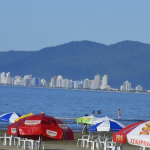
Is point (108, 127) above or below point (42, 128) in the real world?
below

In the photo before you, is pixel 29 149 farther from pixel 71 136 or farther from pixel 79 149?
pixel 71 136

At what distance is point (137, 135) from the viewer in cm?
1225

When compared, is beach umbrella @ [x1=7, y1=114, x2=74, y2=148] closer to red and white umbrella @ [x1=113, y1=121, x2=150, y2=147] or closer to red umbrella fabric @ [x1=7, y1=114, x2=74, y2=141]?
red umbrella fabric @ [x1=7, y1=114, x2=74, y2=141]

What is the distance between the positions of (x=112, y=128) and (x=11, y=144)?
211 inches

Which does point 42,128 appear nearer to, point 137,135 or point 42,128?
point 42,128

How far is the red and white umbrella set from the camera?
1205 cm

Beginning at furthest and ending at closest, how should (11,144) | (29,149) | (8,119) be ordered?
(8,119)
(11,144)
(29,149)

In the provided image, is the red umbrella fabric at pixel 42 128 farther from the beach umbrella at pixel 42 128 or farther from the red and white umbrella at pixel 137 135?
the red and white umbrella at pixel 137 135

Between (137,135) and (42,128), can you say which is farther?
(42,128)

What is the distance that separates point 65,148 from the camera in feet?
71.1

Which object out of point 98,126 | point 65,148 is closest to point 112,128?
point 98,126

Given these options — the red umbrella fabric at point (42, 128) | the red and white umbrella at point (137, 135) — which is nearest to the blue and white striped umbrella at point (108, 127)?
the red umbrella fabric at point (42, 128)

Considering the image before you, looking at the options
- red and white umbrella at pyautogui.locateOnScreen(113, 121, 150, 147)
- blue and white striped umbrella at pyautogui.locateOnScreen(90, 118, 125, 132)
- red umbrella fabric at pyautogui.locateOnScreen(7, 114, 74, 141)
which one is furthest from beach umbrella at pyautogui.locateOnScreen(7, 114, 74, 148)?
blue and white striped umbrella at pyautogui.locateOnScreen(90, 118, 125, 132)

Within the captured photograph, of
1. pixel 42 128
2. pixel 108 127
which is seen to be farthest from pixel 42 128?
pixel 108 127
